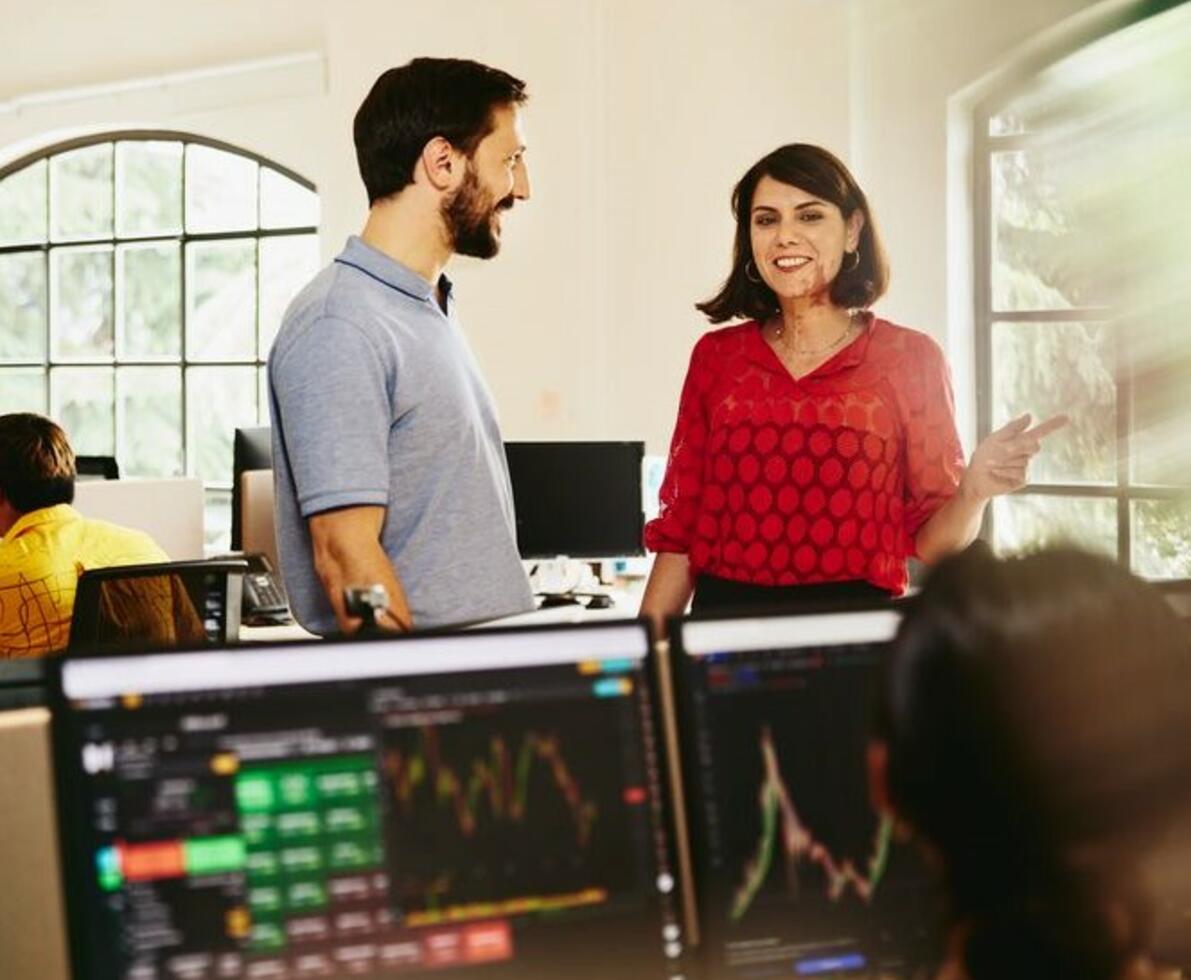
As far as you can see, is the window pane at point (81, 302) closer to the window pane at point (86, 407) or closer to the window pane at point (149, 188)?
the window pane at point (86, 407)

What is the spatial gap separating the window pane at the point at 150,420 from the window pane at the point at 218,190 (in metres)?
0.77

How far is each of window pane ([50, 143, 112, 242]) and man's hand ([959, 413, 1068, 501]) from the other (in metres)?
6.54

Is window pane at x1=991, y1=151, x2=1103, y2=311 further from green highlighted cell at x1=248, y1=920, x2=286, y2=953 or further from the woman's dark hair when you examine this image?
green highlighted cell at x1=248, y1=920, x2=286, y2=953

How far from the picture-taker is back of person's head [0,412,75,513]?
11.1ft

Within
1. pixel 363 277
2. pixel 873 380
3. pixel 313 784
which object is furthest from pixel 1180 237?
pixel 313 784

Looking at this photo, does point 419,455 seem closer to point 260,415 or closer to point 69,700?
point 69,700

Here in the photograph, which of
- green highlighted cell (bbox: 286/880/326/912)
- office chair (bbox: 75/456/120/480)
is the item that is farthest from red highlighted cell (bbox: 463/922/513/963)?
office chair (bbox: 75/456/120/480)

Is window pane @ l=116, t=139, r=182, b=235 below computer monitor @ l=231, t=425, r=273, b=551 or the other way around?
the other way around

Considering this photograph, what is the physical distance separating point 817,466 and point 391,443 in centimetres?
65

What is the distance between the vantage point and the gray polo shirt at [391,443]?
5.82 feet

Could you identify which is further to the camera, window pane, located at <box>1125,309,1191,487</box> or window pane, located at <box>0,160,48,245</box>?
window pane, located at <box>0,160,48,245</box>

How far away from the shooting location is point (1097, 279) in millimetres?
4941

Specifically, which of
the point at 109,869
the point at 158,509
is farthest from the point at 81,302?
the point at 109,869

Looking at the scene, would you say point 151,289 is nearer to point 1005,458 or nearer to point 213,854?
point 1005,458
